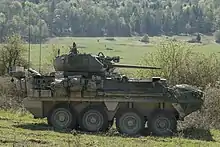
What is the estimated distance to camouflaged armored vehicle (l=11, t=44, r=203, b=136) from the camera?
66.0ft

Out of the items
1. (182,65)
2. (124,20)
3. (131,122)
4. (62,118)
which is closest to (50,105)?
(62,118)

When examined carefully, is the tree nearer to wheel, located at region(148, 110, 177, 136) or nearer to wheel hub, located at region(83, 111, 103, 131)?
wheel hub, located at region(83, 111, 103, 131)

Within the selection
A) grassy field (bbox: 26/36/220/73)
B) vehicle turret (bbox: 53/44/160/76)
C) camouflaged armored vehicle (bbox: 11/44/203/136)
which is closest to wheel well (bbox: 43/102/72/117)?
camouflaged armored vehicle (bbox: 11/44/203/136)

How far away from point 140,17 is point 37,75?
433ft

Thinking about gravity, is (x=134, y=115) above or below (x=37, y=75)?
below

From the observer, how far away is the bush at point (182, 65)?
30.9 meters

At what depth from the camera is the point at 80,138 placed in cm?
1795

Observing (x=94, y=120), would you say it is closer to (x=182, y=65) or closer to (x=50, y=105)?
(x=50, y=105)

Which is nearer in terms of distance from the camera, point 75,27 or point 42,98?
point 42,98

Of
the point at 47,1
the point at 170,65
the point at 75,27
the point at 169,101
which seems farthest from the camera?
the point at 47,1

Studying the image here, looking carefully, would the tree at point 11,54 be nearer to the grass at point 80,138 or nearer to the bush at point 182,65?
the bush at point 182,65

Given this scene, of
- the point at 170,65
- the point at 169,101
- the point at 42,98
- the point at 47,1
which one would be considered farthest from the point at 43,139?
the point at 47,1

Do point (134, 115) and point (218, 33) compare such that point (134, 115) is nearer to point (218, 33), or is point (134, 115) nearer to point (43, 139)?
point (43, 139)

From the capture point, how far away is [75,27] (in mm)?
123938
